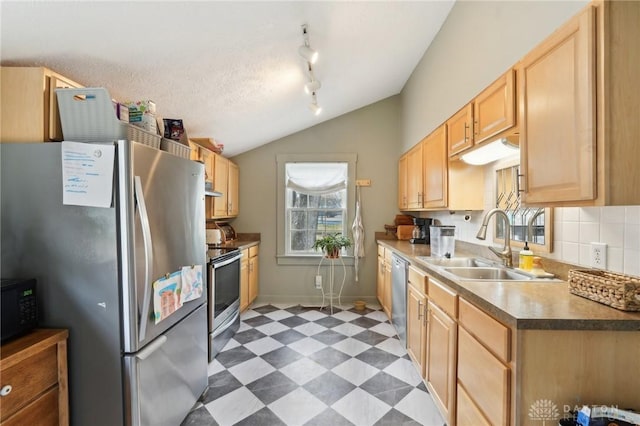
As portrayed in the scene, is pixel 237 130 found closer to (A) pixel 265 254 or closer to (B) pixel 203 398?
(A) pixel 265 254

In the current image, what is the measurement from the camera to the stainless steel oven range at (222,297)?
245cm

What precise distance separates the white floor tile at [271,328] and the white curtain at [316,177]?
1843 millimetres

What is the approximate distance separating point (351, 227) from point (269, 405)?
8.56ft

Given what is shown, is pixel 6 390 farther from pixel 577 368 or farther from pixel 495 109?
pixel 495 109

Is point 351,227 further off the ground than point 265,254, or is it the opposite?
point 351,227

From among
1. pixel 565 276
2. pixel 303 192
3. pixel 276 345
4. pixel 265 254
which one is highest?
pixel 303 192

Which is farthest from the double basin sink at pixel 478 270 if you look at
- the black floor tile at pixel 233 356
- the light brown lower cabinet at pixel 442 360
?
the black floor tile at pixel 233 356

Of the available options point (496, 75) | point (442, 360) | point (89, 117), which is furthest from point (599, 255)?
point (89, 117)

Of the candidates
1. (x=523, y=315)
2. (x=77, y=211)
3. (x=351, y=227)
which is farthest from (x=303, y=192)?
(x=523, y=315)

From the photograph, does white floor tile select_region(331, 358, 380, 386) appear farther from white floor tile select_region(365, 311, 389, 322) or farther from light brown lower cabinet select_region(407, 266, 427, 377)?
white floor tile select_region(365, 311, 389, 322)

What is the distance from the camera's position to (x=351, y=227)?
13.7 ft

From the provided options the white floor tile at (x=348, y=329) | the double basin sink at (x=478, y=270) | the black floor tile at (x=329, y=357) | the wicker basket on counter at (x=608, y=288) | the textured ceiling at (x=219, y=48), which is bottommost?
the white floor tile at (x=348, y=329)

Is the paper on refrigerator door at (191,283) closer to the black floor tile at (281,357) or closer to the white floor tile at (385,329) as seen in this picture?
the black floor tile at (281,357)

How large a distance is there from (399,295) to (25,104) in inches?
113
